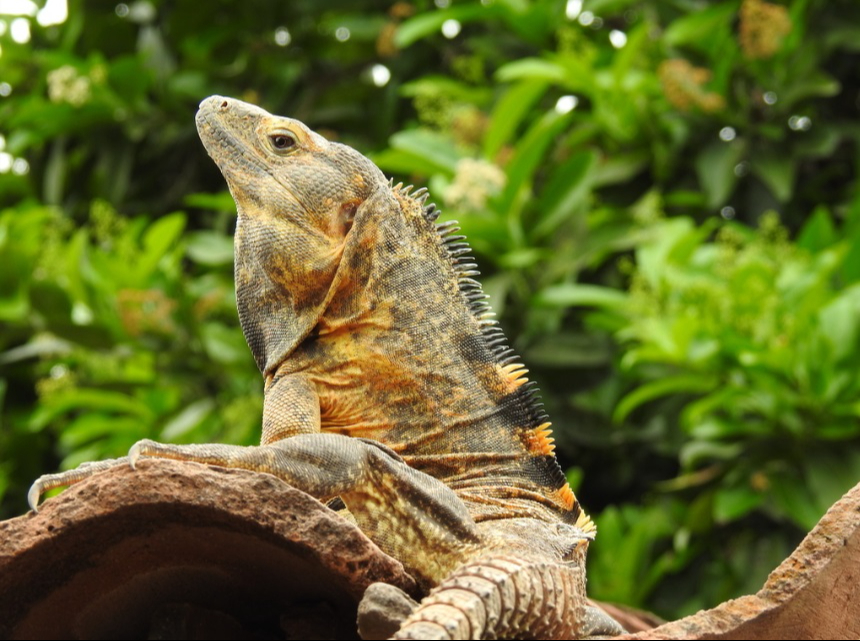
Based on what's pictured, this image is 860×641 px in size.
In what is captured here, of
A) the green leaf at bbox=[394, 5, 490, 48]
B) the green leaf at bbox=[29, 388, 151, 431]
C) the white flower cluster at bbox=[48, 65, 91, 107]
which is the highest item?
the green leaf at bbox=[394, 5, 490, 48]

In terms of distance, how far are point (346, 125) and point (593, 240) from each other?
219cm

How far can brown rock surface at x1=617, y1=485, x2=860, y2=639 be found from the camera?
1875mm

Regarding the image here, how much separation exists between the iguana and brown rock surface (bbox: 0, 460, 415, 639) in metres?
0.18

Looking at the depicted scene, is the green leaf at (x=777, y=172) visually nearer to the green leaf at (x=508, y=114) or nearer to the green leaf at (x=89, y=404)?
the green leaf at (x=508, y=114)

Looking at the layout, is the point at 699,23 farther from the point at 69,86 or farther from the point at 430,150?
the point at 69,86

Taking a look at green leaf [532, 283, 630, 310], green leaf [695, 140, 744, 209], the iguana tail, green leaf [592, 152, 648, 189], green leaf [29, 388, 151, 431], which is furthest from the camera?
green leaf [592, 152, 648, 189]

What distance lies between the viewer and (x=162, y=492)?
6.00ft

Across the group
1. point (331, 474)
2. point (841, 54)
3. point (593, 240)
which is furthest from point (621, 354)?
point (331, 474)

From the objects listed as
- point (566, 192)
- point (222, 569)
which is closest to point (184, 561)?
point (222, 569)

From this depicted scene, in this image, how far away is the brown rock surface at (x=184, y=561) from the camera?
185 cm

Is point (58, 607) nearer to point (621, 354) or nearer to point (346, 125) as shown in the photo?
point (621, 354)

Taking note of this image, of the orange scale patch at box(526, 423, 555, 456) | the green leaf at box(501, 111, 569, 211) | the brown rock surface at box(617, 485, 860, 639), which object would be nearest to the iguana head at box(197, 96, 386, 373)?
the orange scale patch at box(526, 423, 555, 456)

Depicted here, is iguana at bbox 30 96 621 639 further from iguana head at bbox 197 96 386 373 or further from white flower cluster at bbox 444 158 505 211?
white flower cluster at bbox 444 158 505 211

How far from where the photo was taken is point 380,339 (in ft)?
7.76
